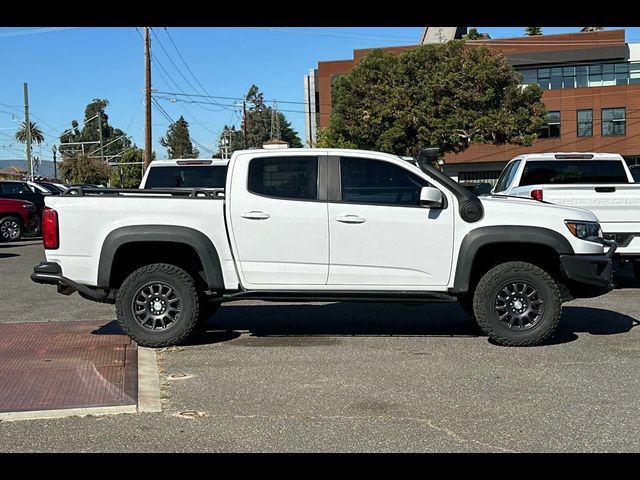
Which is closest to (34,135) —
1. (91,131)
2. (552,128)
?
(91,131)

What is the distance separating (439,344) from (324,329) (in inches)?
56.1

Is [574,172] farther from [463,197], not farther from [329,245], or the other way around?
[329,245]

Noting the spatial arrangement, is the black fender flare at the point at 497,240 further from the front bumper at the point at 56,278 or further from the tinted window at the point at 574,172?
the tinted window at the point at 574,172

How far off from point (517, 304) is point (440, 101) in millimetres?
30381

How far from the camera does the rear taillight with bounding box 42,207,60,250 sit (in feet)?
24.9

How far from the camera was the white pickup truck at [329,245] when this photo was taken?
7.51 metres

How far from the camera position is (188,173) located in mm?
12734

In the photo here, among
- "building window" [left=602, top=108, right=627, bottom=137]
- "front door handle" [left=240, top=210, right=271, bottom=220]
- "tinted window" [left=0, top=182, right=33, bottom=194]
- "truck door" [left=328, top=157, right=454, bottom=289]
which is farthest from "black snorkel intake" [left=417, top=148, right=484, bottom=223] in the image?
"building window" [left=602, top=108, right=627, bottom=137]

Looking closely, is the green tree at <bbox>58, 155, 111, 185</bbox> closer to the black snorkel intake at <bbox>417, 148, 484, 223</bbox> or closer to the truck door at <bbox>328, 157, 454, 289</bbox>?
the truck door at <bbox>328, 157, 454, 289</bbox>

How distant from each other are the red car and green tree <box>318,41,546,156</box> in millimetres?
18919

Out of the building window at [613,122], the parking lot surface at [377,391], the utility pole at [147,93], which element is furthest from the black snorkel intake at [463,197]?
the building window at [613,122]

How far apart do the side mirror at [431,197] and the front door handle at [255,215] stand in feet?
4.93
